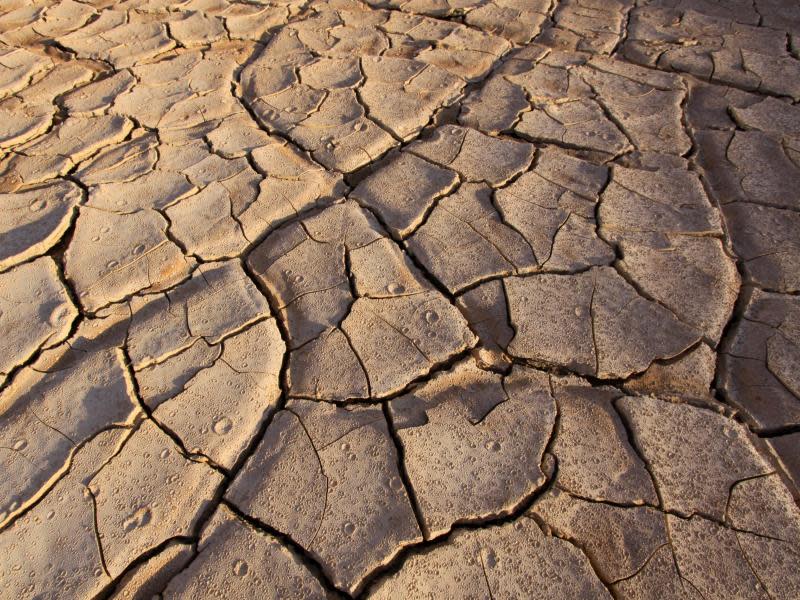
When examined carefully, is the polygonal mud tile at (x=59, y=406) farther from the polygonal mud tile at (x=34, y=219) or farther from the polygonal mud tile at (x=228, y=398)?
the polygonal mud tile at (x=34, y=219)

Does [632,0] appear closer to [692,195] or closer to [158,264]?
[692,195]

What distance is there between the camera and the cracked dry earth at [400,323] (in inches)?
53.6

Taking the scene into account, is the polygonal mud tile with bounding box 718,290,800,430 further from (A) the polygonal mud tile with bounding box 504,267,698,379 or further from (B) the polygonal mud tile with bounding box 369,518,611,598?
(B) the polygonal mud tile with bounding box 369,518,611,598

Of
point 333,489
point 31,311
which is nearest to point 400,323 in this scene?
point 333,489

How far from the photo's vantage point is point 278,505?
1.43 m

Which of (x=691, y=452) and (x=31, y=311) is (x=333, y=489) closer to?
(x=691, y=452)

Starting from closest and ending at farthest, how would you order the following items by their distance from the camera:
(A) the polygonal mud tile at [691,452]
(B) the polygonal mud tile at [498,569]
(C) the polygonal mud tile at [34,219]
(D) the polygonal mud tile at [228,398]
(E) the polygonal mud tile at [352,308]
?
(B) the polygonal mud tile at [498,569], (A) the polygonal mud tile at [691,452], (D) the polygonal mud tile at [228,398], (E) the polygonal mud tile at [352,308], (C) the polygonal mud tile at [34,219]

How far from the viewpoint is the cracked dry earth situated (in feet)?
4.47

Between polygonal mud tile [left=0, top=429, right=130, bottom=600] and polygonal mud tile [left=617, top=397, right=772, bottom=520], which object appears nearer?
polygonal mud tile [left=0, top=429, right=130, bottom=600]

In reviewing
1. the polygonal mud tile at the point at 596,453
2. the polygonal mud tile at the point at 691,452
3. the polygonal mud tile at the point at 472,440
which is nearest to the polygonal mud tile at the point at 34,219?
the polygonal mud tile at the point at 472,440

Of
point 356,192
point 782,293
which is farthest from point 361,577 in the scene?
point 782,293

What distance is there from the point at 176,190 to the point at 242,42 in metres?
1.39

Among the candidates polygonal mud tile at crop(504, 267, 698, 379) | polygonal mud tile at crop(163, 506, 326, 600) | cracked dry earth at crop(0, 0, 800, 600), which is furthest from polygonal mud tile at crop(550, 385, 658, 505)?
polygonal mud tile at crop(163, 506, 326, 600)

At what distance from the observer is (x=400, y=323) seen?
1804mm
